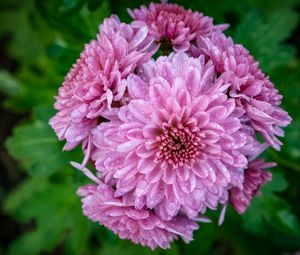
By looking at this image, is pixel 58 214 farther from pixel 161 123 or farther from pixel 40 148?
pixel 161 123

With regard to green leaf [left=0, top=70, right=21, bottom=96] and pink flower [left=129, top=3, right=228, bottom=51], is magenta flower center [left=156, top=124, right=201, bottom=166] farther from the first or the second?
green leaf [left=0, top=70, right=21, bottom=96]

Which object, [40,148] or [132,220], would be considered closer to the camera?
[132,220]

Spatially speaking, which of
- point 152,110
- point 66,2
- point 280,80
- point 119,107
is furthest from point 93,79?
point 280,80

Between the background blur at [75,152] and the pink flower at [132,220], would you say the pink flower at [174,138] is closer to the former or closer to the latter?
the pink flower at [132,220]

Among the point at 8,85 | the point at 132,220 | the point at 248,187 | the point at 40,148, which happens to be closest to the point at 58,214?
the point at 40,148

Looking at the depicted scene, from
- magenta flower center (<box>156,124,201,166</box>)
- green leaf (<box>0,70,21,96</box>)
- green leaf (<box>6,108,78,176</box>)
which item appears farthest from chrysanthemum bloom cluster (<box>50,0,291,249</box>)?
green leaf (<box>0,70,21,96</box>)

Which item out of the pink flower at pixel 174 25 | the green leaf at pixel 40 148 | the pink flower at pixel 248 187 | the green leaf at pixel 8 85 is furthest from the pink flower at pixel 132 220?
the green leaf at pixel 8 85

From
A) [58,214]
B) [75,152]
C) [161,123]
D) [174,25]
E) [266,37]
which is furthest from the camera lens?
[58,214]
